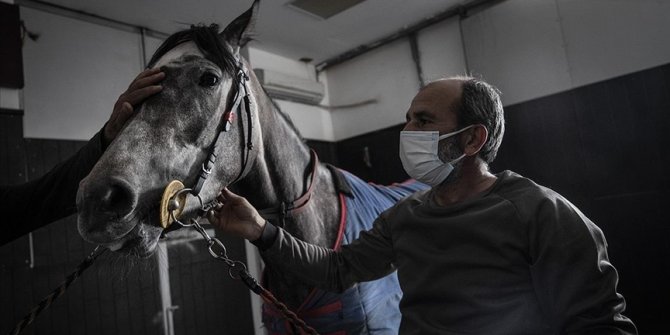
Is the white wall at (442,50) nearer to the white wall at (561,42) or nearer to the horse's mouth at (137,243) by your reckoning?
the white wall at (561,42)

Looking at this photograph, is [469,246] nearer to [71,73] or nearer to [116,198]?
[116,198]

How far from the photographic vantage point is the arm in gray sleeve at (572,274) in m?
0.69

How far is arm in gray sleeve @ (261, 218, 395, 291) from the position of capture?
107 cm

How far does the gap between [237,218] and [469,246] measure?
0.64 meters

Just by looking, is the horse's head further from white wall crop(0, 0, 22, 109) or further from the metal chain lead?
white wall crop(0, 0, 22, 109)

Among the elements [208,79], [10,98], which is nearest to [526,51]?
[208,79]

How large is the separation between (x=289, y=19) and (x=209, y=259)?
2311 millimetres

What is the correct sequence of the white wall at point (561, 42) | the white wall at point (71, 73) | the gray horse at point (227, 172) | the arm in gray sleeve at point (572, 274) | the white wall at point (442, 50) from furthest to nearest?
the white wall at point (442, 50) → the white wall at point (561, 42) → the white wall at point (71, 73) → the gray horse at point (227, 172) → the arm in gray sleeve at point (572, 274)

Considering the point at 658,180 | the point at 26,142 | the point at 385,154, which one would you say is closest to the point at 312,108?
the point at 385,154

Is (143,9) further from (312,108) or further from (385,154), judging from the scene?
(385,154)

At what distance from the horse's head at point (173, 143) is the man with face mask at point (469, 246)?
0.57 feet

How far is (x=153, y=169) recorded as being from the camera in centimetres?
85

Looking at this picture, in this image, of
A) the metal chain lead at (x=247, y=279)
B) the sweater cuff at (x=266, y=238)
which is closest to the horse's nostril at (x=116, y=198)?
the metal chain lead at (x=247, y=279)

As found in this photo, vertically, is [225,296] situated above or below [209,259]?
below
